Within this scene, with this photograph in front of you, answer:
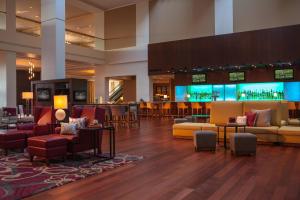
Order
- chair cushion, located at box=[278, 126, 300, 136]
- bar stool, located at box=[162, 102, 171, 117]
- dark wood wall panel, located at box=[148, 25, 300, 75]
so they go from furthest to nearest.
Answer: bar stool, located at box=[162, 102, 171, 117] < dark wood wall panel, located at box=[148, 25, 300, 75] < chair cushion, located at box=[278, 126, 300, 136]

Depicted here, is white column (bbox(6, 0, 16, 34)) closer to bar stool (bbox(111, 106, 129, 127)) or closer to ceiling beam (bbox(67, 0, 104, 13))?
ceiling beam (bbox(67, 0, 104, 13))

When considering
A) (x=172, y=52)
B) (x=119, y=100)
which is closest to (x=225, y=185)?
(x=172, y=52)

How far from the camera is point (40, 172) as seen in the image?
4.68 meters

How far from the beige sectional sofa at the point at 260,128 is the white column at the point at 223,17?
7.94 metres

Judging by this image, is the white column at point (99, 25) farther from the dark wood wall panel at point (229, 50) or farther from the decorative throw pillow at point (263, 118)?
the decorative throw pillow at point (263, 118)

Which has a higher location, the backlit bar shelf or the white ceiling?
the white ceiling

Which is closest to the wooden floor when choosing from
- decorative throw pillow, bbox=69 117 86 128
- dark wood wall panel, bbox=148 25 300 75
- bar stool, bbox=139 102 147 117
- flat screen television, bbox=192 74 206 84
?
decorative throw pillow, bbox=69 117 86 128

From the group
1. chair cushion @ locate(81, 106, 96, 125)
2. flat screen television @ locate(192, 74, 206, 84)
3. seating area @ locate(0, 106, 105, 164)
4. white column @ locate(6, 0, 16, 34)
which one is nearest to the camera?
seating area @ locate(0, 106, 105, 164)

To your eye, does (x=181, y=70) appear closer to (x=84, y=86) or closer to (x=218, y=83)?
(x=218, y=83)

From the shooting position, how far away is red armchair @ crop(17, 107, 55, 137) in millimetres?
6570

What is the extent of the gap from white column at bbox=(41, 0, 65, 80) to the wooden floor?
5948 millimetres

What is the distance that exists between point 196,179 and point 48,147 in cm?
268

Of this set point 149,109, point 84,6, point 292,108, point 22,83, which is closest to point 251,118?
point 292,108

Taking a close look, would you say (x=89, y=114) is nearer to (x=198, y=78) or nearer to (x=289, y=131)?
(x=289, y=131)
